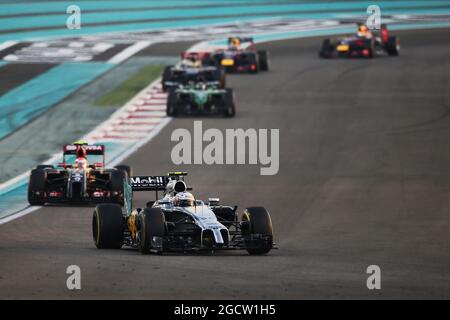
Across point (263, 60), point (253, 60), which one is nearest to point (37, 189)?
point (253, 60)

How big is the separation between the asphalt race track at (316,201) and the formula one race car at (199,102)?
21.7 inches

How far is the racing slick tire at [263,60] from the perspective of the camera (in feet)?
181

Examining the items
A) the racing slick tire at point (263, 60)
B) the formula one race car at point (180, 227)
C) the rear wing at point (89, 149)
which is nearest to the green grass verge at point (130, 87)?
the racing slick tire at point (263, 60)

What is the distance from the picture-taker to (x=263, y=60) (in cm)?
5553

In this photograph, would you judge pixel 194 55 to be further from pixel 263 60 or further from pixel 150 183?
pixel 150 183

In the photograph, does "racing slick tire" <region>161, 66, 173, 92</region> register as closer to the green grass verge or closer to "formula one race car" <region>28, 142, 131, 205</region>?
the green grass verge

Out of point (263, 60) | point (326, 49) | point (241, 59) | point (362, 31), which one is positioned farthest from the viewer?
point (362, 31)

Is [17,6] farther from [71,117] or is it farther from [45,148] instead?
[45,148]

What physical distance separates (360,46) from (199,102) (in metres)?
16.4

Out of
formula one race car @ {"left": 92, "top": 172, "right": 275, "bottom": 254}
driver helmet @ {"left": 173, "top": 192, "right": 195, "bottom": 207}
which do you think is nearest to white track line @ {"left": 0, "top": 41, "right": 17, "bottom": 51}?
formula one race car @ {"left": 92, "top": 172, "right": 275, "bottom": 254}

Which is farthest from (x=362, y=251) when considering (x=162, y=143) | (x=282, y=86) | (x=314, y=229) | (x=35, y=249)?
(x=282, y=86)

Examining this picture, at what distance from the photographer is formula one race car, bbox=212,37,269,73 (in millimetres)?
54875

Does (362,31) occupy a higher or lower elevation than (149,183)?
higher
